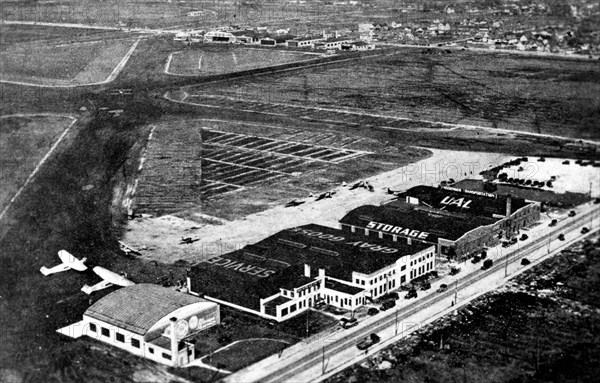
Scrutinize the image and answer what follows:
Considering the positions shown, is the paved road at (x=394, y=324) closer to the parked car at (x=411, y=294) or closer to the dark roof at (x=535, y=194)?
the parked car at (x=411, y=294)

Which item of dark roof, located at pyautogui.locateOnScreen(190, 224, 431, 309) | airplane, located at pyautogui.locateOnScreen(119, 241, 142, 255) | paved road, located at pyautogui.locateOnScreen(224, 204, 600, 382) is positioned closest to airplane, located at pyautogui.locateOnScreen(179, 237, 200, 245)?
airplane, located at pyautogui.locateOnScreen(119, 241, 142, 255)

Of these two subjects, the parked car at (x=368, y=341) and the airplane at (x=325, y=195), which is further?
the airplane at (x=325, y=195)

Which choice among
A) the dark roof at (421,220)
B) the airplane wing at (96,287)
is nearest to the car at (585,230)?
the dark roof at (421,220)

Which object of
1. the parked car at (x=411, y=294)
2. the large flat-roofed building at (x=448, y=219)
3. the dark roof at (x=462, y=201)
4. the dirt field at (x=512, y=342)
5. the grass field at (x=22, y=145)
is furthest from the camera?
the grass field at (x=22, y=145)

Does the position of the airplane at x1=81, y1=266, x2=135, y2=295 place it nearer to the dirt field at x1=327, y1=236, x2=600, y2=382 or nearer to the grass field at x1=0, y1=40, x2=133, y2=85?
the dirt field at x1=327, y1=236, x2=600, y2=382

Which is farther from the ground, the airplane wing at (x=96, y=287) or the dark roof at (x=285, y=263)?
the dark roof at (x=285, y=263)

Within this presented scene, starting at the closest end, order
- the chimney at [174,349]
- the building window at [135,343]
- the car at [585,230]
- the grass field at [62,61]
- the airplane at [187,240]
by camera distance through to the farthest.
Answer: the chimney at [174,349], the building window at [135,343], the car at [585,230], the airplane at [187,240], the grass field at [62,61]

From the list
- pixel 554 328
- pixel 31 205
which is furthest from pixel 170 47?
pixel 554 328
